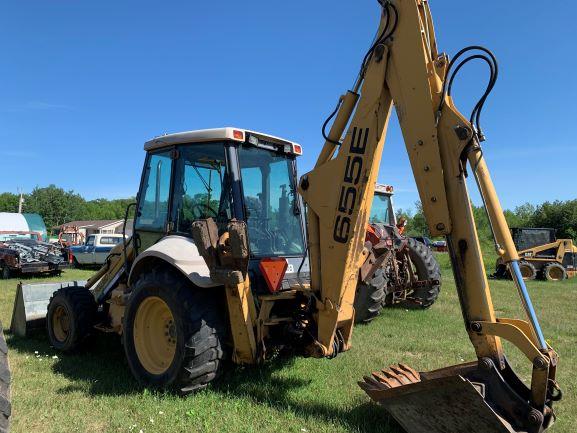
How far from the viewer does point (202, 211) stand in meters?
4.99

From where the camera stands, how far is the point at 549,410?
3.06 meters

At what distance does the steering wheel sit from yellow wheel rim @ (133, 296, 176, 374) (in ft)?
3.19

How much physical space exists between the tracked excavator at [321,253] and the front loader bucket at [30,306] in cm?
78

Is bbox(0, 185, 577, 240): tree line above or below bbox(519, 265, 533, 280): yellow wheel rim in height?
above

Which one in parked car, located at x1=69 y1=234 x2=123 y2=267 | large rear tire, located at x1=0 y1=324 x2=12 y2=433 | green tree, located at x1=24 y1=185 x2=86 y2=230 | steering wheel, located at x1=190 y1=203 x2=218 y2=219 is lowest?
large rear tire, located at x1=0 y1=324 x2=12 y2=433

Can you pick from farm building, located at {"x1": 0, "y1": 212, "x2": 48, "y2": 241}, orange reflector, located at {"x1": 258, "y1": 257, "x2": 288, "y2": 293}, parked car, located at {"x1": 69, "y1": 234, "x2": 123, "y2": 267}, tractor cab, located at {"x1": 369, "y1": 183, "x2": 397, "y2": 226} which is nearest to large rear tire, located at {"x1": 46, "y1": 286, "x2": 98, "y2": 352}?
orange reflector, located at {"x1": 258, "y1": 257, "x2": 288, "y2": 293}

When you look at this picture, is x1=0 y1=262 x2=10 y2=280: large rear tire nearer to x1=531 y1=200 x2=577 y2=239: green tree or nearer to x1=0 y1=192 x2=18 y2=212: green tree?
x1=531 y1=200 x2=577 y2=239: green tree

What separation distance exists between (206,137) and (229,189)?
605 mm

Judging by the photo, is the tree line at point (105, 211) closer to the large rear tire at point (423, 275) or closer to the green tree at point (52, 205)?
the green tree at point (52, 205)

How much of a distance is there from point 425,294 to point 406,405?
647cm

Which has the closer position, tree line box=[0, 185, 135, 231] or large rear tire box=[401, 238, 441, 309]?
large rear tire box=[401, 238, 441, 309]

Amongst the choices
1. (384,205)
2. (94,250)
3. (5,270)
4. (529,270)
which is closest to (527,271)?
(529,270)

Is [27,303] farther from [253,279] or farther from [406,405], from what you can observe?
[406,405]

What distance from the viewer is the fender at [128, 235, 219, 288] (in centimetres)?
427
